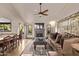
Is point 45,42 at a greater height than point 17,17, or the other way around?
point 17,17

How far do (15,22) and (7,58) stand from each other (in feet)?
1.97

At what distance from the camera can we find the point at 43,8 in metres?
2.64

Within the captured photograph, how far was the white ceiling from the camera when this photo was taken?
2.55 m

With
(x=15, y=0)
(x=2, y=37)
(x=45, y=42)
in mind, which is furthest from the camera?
(x=45, y=42)

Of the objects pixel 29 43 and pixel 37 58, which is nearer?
pixel 37 58

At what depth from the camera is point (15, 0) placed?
2486 millimetres

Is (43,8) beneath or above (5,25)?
above

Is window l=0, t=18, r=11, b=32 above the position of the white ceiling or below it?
below

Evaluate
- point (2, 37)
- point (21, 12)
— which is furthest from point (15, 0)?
point (2, 37)

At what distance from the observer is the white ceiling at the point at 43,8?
2549 millimetres

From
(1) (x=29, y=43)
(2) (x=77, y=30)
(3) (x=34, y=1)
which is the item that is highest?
(3) (x=34, y=1)

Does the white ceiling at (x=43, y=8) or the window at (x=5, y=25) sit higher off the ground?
the white ceiling at (x=43, y=8)

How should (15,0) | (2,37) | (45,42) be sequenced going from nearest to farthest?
(15,0), (2,37), (45,42)

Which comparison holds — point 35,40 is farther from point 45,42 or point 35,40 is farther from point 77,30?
point 77,30
